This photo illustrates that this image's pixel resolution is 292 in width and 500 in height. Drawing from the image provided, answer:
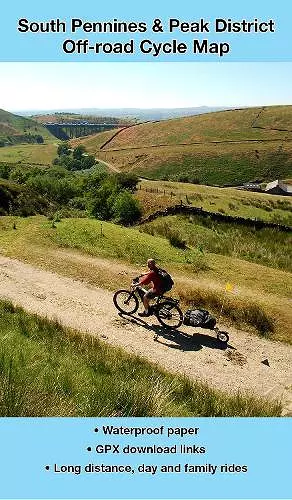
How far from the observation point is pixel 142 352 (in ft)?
Answer: 38.0

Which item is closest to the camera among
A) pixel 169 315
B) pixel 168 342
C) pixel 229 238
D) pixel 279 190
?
pixel 168 342

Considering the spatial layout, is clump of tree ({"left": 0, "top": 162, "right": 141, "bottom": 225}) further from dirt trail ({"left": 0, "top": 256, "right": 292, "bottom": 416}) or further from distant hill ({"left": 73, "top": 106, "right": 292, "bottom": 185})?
distant hill ({"left": 73, "top": 106, "right": 292, "bottom": 185})

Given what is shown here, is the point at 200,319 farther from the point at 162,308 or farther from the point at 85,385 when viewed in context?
the point at 85,385

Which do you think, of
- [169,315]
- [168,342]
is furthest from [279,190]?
[168,342]

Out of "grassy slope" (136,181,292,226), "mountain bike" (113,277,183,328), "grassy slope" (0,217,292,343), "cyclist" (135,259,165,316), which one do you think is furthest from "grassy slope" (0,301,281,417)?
"grassy slope" (136,181,292,226)

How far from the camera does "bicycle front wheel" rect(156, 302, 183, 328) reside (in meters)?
13.0

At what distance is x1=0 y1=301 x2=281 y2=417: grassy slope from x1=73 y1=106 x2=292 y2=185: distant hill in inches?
2954

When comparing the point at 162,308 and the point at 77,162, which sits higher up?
the point at 77,162

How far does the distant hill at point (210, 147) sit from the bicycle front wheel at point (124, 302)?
233 ft

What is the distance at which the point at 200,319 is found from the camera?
13398 mm

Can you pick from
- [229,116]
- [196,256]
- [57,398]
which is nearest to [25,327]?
[57,398]

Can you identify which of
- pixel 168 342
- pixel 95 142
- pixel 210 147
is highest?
pixel 95 142

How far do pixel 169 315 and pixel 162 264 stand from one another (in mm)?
5943

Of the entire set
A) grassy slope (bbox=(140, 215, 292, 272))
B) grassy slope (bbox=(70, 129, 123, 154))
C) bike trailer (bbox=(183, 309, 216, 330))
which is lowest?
grassy slope (bbox=(140, 215, 292, 272))
